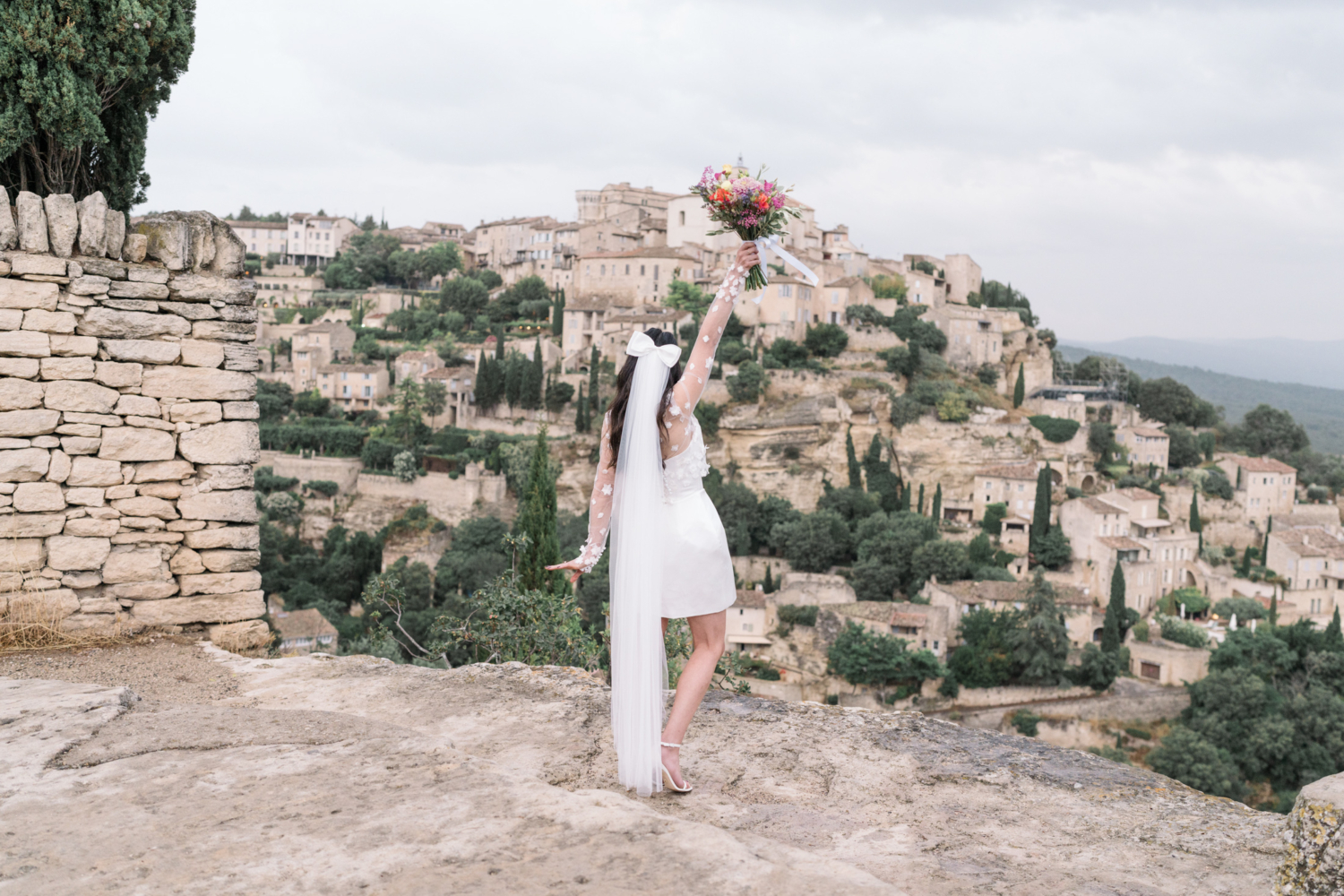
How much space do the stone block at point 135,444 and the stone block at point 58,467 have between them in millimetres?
123

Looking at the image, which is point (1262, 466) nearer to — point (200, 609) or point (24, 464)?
point (200, 609)

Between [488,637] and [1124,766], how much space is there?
3.62 m

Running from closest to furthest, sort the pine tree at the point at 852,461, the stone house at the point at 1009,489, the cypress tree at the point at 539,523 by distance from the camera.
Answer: the cypress tree at the point at 539,523 → the stone house at the point at 1009,489 → the pine tree at the point at 852,461

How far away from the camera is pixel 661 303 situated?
49688 millimetres

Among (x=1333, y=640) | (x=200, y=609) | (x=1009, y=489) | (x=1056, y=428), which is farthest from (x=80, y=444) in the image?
(x=1056, y=428)

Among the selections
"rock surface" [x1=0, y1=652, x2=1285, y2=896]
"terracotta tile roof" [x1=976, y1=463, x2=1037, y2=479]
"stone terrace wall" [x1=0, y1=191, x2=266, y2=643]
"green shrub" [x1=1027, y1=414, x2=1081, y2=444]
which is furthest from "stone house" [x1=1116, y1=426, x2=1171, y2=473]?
"stone terrace wall" [x1=0, y1=191, x2=266, y2=643]

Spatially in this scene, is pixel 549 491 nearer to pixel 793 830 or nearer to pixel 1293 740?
pixel 793 830

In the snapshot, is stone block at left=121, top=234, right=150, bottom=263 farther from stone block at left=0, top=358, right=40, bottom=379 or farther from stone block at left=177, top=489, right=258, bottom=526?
stone block at left=177, top=489, right=258, bottom=526

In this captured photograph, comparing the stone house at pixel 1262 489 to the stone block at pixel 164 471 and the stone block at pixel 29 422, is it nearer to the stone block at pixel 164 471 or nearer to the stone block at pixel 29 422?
the stone block at pixel 164 471

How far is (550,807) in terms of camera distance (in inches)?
88.1

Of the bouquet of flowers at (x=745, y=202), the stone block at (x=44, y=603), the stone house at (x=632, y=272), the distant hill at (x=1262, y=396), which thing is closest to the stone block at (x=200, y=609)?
the stone block at (x=44, y=603)

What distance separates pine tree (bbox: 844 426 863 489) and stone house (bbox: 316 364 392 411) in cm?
2405

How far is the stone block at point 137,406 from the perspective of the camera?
13.2 ft

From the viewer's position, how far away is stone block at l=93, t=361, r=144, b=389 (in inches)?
157
